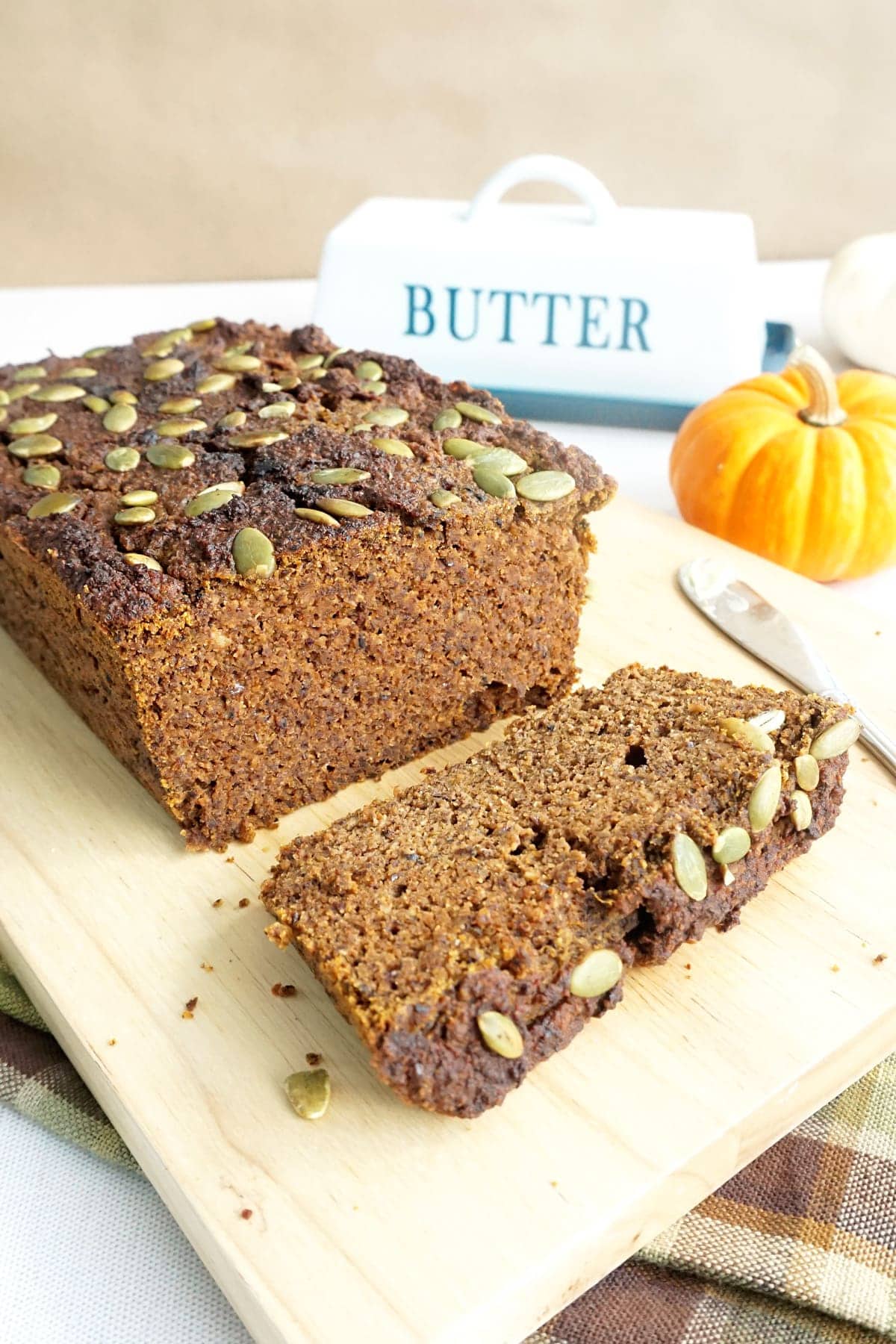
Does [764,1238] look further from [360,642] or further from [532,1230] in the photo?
[360,642]

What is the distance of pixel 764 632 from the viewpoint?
339cm

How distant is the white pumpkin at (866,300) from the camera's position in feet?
16.5

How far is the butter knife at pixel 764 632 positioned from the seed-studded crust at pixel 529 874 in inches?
14.4

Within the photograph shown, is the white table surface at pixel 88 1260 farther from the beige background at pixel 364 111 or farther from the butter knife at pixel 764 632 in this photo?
the beige background at pixel 364 111

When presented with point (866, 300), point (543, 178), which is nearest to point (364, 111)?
point (543, 178)

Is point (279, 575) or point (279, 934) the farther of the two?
point (279, 575)

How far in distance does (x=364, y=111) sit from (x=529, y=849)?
4.83 meters

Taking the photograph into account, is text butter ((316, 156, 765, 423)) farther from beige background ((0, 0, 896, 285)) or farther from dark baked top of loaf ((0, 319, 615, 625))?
beige background ((0, 0, 896, 285))

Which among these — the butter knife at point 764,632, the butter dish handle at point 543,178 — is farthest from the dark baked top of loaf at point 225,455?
the butter dish handle at point 543,178

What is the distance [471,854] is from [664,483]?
94.7 inches

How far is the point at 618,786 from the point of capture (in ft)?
8.52

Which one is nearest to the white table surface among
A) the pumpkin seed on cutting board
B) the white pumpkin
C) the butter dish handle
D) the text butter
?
the pumpkin seed on cutting board

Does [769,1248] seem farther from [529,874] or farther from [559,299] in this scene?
[559,299]

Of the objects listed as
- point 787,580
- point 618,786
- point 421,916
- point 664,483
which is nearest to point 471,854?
point 421,916
